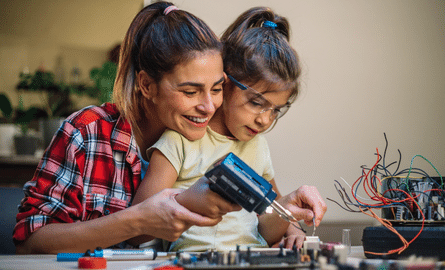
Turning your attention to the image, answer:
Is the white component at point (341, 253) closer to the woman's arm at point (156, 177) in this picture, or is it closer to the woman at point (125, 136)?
the woman at point (125, 136)

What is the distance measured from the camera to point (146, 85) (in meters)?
1.26

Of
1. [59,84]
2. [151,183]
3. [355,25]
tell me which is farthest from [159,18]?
[59,84]

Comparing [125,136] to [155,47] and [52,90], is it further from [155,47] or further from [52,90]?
[52,90]

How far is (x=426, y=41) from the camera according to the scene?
1.96 m

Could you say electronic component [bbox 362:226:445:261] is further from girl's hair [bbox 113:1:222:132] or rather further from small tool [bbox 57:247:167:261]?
girl's hair [bbox 113:1:222:132]

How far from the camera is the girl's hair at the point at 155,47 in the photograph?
1192 millimetres

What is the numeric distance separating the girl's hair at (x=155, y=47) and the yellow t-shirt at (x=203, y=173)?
0.17 m

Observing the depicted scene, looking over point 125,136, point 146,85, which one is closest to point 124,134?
point 125,136

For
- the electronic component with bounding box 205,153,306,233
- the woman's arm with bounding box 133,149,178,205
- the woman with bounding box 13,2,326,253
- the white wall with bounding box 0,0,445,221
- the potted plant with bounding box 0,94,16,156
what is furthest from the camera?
the potted plant with bounding box 0,94,16,156

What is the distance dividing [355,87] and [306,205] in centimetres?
87

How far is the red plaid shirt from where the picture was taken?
112cm

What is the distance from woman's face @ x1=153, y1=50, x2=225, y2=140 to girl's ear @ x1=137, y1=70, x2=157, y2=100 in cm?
2

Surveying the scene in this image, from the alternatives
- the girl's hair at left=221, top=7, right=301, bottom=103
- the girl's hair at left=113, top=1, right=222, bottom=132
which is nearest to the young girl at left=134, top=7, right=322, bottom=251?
the girl's hair at left=221, top=7, right=301, bottom=103

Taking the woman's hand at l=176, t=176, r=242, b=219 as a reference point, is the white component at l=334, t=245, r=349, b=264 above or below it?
below
